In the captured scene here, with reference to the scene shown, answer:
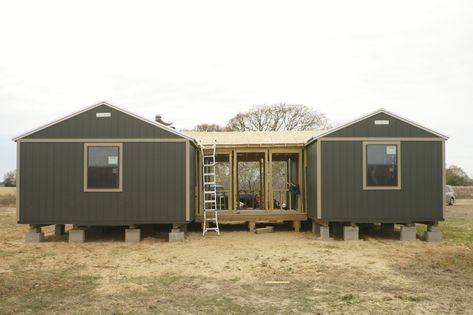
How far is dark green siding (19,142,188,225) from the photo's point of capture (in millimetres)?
13453

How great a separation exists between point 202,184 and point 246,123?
2110cm

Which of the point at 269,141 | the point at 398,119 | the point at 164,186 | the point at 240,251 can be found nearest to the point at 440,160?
the point at 398,119

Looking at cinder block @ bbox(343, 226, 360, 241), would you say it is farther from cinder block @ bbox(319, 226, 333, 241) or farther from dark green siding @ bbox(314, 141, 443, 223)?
cinder block @ bbox(319, 226, 333, 241)

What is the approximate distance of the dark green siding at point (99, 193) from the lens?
44.1 ft

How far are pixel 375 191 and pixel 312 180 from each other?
1885 mm

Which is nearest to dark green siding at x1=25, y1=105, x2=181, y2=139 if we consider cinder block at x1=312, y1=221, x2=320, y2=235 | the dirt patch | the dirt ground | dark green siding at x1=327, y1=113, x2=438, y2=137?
the dirt ground

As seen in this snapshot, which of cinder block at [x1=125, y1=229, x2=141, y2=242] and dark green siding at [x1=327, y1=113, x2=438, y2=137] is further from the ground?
dark green siding at [x1=327, y1=113, x2=438, y2=137]

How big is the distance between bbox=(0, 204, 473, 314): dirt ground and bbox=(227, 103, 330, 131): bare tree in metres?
21.2

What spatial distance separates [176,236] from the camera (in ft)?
44.3

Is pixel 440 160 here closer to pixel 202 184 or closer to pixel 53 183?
pixel 202 184

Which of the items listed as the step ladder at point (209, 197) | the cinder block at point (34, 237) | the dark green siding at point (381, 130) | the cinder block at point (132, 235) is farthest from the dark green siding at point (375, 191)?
the cinder block at point (34, 237)

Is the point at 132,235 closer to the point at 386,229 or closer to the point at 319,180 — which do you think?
the point at 319,180

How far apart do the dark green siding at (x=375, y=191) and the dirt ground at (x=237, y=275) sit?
84cm

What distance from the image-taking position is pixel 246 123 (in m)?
36.2
